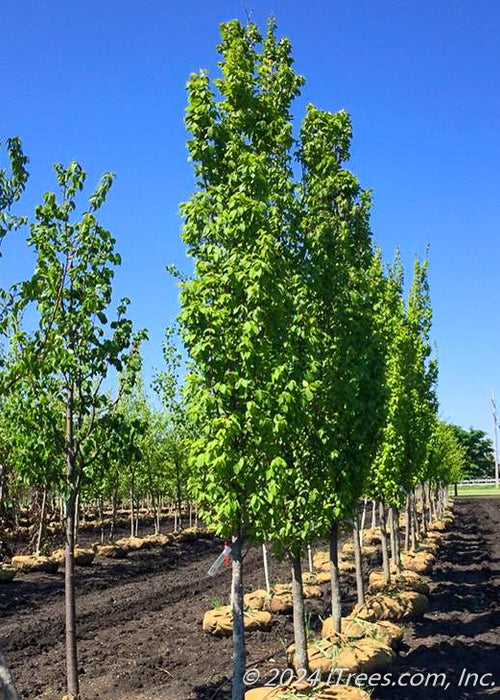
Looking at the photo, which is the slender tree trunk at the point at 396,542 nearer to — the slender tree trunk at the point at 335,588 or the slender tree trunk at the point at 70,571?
the slender tree trunk at the point at 335,588

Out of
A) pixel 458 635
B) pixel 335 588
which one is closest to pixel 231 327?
pixel 335 588

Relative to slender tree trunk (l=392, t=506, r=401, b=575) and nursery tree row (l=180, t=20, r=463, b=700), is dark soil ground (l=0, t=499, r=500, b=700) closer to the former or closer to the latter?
slender tree trunk (l=392, t=506, r=401, b=575)

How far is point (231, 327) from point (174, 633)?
8593mm

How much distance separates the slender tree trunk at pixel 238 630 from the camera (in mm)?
7914

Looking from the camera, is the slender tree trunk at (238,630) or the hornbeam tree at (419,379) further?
the hornbeam tree at (419,379)

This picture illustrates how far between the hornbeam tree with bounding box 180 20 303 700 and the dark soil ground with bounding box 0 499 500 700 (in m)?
3.44

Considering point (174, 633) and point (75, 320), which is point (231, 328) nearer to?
point (75, 320)

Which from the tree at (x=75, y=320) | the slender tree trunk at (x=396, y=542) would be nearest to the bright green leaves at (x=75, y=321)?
the tree at (x=75, y=320)

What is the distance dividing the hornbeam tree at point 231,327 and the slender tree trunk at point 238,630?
0.01 meters

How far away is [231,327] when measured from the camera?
8.27 meters

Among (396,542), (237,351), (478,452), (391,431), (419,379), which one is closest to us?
(237,351)

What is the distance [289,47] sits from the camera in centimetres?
1194

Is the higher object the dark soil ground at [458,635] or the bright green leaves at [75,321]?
the bright green leaves at [75,321]

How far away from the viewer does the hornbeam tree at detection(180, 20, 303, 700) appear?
7.97 metres
